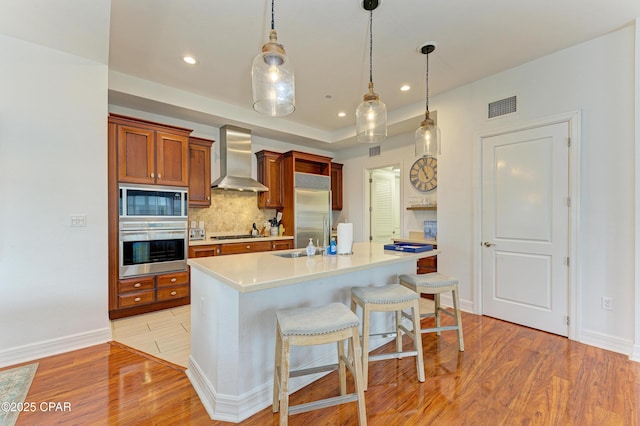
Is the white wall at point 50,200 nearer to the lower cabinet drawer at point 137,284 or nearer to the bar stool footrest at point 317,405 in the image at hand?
the lower cabinet drawer at point 137,284

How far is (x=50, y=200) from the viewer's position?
2512 mm

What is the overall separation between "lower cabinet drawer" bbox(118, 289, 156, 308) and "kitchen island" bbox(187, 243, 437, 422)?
1.74 m

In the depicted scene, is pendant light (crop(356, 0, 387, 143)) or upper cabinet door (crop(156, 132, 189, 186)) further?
upper cabinet door (crop(156, 132, 189, 186))

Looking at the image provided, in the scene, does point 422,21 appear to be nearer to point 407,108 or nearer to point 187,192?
point 407,108

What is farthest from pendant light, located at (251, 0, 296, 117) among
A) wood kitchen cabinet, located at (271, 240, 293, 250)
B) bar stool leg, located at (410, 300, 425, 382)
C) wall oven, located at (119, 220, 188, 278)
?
wood kitchen cabinet, located at (271, 240, 293, 250)

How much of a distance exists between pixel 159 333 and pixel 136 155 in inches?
83.8

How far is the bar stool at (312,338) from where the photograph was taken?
4.92ft

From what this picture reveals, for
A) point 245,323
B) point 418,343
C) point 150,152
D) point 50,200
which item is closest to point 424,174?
point 418,343

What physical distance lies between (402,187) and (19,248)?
4.99 metres

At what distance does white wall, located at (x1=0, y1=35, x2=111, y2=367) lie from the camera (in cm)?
235

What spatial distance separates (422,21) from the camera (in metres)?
2.43

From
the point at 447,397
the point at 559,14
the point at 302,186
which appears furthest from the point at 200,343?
the point at 559,14

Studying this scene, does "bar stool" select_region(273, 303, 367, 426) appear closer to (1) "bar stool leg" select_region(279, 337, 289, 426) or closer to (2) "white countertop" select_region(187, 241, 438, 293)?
(1) "bar stool leg" select_region(279, 337, 289, 426)

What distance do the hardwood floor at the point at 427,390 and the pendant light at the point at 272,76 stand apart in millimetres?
2003
